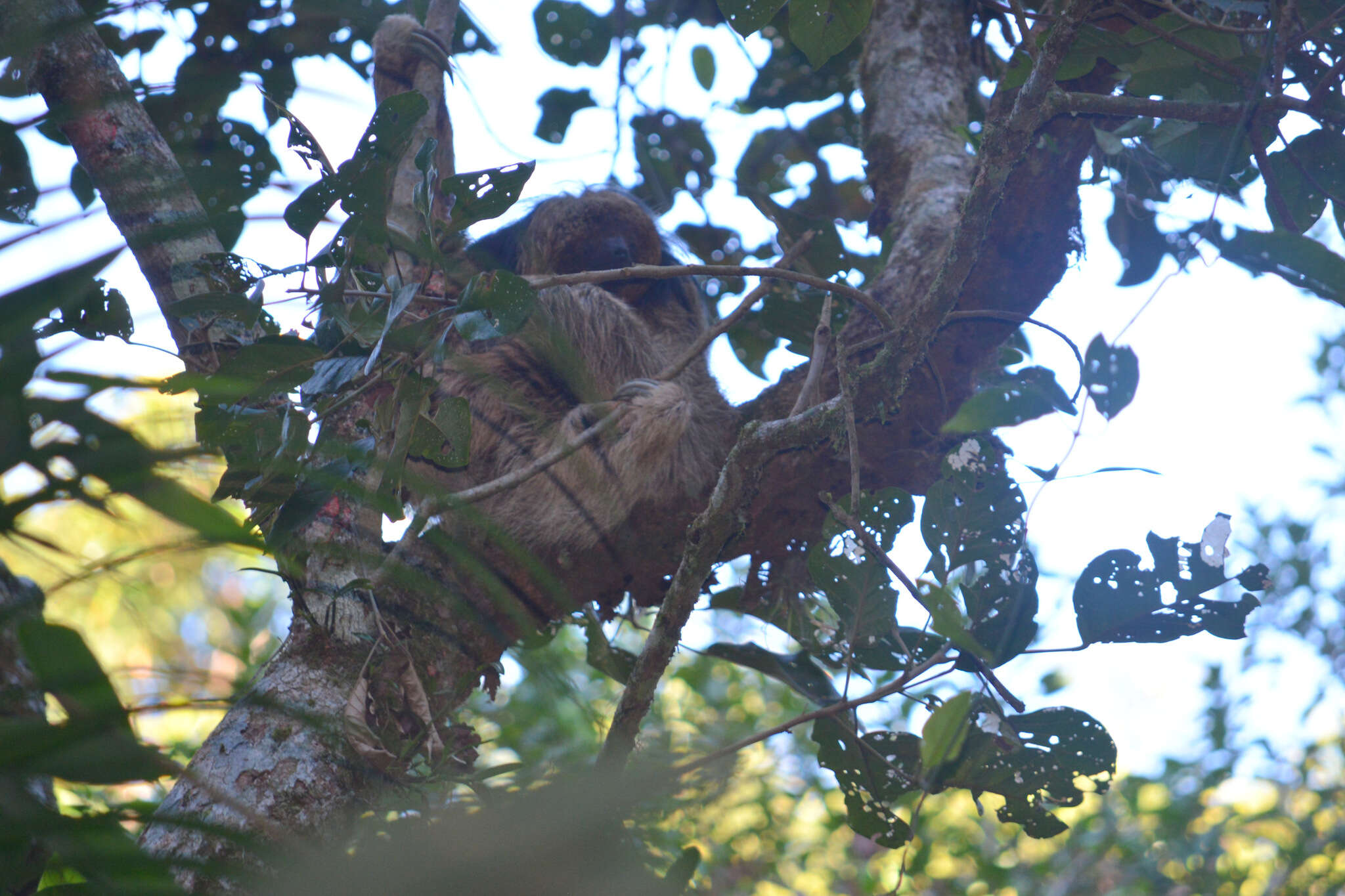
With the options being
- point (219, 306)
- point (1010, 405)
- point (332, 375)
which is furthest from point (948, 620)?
point (219, 306)

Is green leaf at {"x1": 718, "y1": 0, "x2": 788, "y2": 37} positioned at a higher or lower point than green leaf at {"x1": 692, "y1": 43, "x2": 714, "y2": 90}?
lower

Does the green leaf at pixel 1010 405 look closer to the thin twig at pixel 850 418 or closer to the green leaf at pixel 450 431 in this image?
the thin twig at pixel 850 418

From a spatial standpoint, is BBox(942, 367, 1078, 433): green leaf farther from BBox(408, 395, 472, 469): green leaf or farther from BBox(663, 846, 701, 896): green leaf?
BBox(408, 395, 472, 469): green leaf

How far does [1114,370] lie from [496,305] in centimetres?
89

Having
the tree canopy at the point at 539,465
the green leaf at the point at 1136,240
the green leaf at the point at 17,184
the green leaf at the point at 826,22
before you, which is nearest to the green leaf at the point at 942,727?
the tree canopy at the point at 539,465

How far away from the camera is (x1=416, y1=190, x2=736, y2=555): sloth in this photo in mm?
2551

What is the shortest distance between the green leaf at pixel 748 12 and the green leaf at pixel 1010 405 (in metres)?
1.19

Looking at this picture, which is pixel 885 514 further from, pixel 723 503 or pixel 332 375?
pixel 332 375

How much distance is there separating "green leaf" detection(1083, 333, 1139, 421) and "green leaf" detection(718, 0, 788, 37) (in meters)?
1.20

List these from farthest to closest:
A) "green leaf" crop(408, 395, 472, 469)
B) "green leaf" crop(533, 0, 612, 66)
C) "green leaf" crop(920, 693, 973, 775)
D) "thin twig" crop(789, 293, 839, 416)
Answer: "green leaf" crop(533, 0, 612, 66)
"thin twig" crop(789, 293, 839, 416)
"green leaf" crop(408, 395, 472, 469)
"green leaf" crop(920, 693, 973, 775)

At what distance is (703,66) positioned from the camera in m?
3.78

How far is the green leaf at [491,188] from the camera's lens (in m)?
1.62

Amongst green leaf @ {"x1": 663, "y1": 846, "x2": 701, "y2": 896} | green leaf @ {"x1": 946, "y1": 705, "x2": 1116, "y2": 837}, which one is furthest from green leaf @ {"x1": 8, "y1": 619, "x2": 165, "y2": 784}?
green leaf @ {"x1": 946, "y1": 705, "x2": 1116, "y2": 837}

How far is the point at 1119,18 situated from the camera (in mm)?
2209
